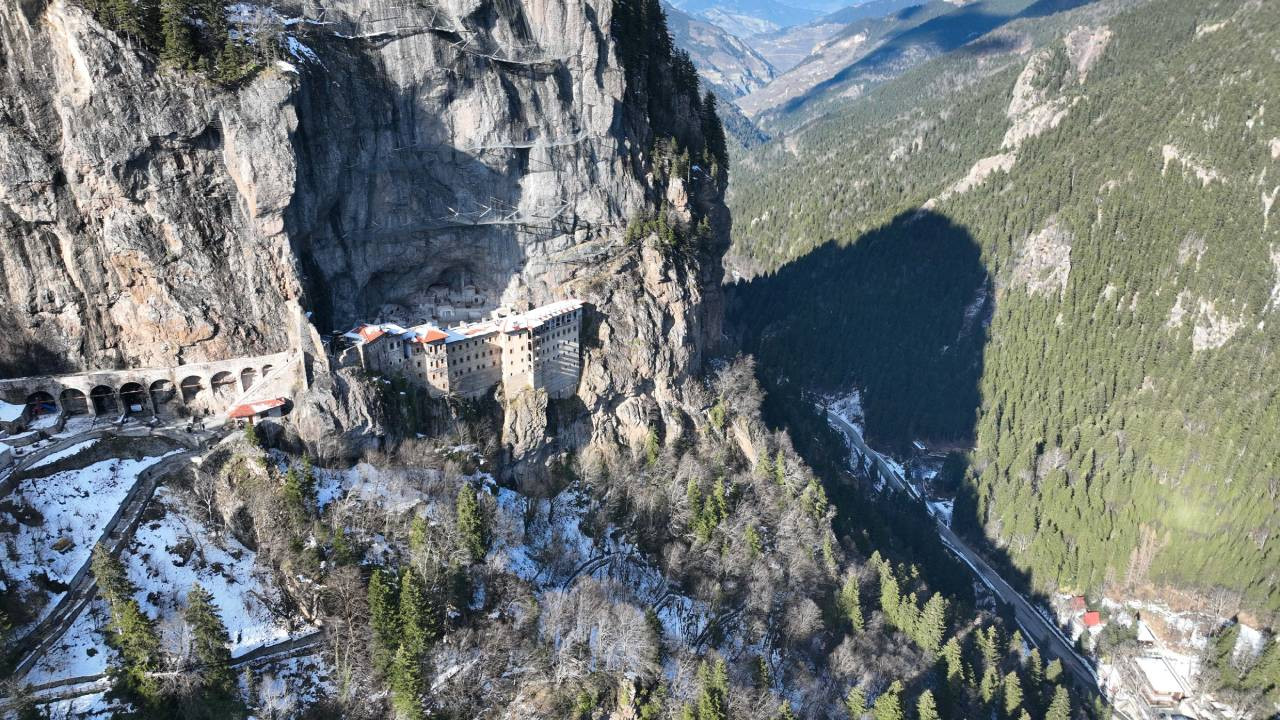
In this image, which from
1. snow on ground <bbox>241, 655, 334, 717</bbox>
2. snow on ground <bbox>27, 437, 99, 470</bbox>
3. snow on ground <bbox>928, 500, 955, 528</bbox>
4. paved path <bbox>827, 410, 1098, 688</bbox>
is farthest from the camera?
snow on ground <bbox>928, 500, 955, 528</bbox>

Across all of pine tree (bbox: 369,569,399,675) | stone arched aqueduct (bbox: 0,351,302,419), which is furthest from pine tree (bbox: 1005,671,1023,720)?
stone arched aqueduct (bbox: 0,351,302,419)

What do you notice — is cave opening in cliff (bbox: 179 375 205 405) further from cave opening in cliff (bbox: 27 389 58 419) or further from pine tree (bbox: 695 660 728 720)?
pine tree (bbox: 695 660 728 720)

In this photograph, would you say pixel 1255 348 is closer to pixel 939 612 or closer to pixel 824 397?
pixel 824 397

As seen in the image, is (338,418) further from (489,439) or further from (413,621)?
(413,621)

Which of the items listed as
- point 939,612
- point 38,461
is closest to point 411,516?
point 38,461

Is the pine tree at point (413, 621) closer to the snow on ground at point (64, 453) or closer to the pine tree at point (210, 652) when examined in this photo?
the pine tree at point (210, 652)
